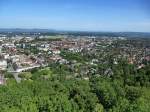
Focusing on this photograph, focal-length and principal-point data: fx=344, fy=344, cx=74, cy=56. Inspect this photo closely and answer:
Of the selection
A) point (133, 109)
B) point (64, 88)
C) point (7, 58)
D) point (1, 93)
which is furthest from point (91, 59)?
point (133, 109)

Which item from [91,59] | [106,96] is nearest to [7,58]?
[91,59]

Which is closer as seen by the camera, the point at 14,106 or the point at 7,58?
the point at 14,106

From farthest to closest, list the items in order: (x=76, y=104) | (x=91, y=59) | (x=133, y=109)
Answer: (x=91, y=59) → (x=76, y=104) → (x=133, y=109)

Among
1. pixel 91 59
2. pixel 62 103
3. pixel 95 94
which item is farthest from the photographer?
pixel 91 59

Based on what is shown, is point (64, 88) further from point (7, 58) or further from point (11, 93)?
point (7, 58)

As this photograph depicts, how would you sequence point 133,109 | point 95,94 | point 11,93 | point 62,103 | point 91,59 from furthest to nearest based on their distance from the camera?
1. point 91,59
2. point 95,94
3. point 11,93
4. point 62,103
5. point 133,109

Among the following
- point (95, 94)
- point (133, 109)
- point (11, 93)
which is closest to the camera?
point (133, 109)

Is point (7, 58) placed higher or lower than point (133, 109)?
lower

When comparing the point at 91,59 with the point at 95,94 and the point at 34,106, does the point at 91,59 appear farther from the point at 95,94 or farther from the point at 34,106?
the point at 34,106

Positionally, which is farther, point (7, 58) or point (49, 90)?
point (7, 58)
